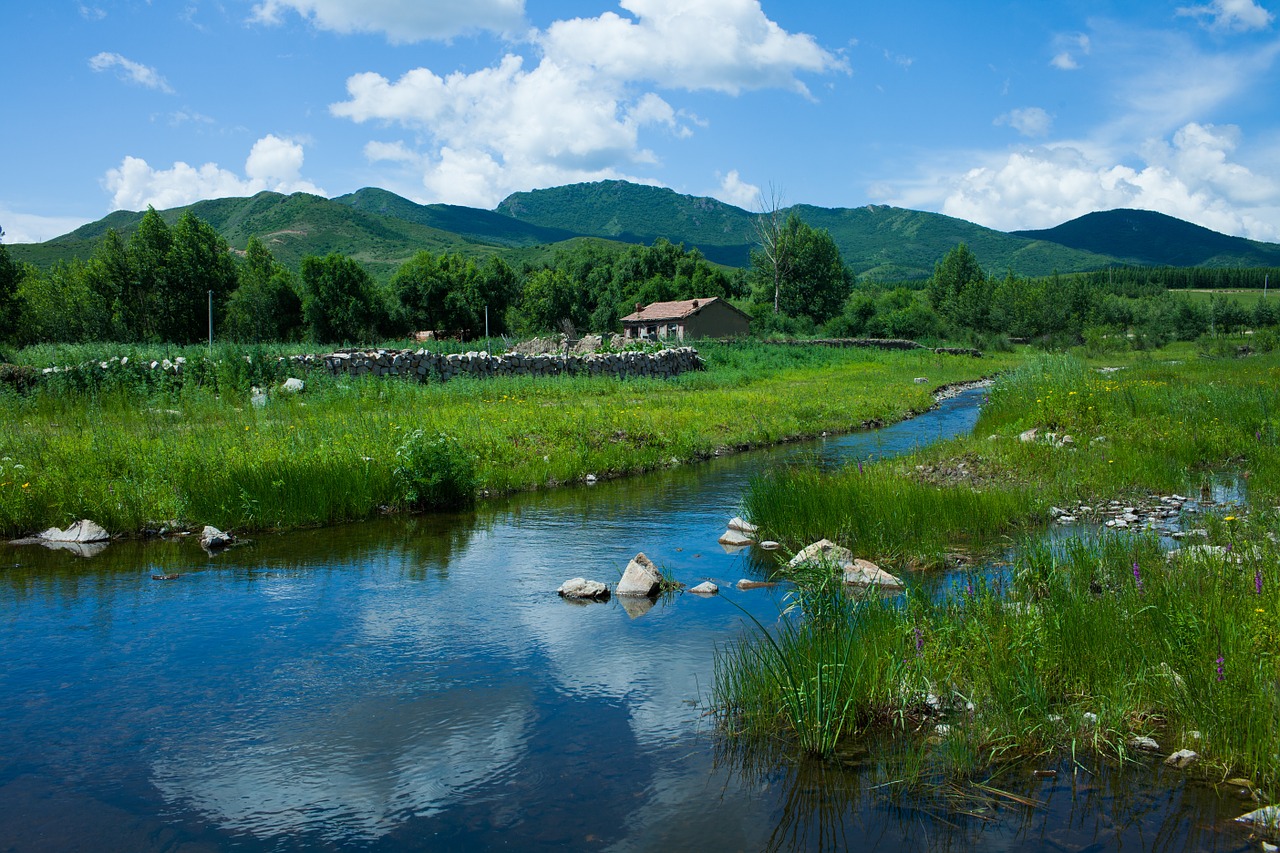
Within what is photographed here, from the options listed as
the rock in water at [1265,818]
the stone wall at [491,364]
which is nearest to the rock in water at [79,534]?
the rock in water at [1265,818]

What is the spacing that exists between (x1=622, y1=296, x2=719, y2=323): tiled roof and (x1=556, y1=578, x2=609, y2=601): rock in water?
6581 centimetres

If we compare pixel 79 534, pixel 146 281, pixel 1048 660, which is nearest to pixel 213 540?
pixel 79 534

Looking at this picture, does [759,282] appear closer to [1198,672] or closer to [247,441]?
[247,441]

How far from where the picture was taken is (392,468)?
46.5 feet

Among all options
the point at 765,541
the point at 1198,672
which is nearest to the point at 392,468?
the point at 765,541

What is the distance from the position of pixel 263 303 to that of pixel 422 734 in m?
79.5

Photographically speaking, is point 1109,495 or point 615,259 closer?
point 1109,495

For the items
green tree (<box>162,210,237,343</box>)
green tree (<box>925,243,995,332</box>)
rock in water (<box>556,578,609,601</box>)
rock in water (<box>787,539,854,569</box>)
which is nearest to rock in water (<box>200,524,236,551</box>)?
rock in water (<box>556,578,609,601</box>)

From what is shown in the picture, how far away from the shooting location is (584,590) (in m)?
9.04

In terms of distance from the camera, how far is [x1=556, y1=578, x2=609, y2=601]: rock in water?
29.6ft

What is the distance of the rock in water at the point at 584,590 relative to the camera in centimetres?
903

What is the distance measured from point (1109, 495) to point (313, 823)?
1187 centimetres

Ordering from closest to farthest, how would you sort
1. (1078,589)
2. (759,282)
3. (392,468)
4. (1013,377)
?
(1078,589)
(392,468)
(1013,377)
(759,282)

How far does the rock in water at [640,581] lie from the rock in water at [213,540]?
619 centimetres
